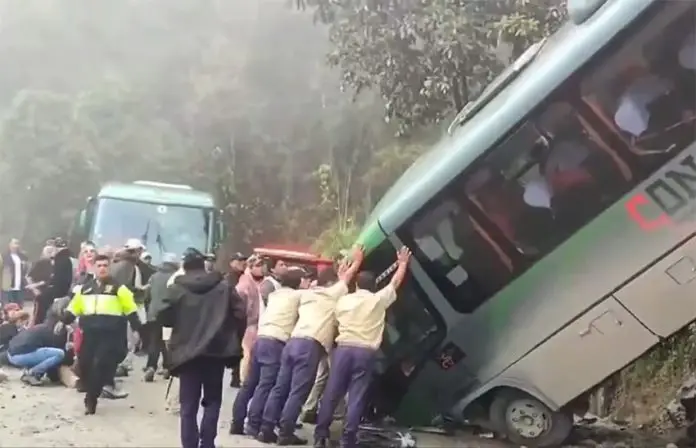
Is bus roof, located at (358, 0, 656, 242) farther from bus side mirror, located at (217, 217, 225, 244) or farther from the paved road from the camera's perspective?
the paved road

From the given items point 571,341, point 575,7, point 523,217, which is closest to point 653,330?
point 571,341

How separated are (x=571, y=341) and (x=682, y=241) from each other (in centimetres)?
61

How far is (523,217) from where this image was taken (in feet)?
13.6

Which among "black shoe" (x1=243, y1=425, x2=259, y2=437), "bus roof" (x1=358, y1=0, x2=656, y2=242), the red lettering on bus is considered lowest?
"black shoe" (x1=243, y1=425, x2=259, y2=437)

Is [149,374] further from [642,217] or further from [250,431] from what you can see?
[642,217]

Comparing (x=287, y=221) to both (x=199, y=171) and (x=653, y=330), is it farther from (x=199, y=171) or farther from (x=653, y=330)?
(x=653, y=330)

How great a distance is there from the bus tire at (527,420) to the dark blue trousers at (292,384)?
0.84m

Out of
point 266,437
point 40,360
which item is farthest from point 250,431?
point 40,360

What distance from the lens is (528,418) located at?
437cm

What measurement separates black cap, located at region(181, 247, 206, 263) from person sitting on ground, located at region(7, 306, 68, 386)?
2.10 ft

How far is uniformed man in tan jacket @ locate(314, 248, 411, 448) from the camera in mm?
4129

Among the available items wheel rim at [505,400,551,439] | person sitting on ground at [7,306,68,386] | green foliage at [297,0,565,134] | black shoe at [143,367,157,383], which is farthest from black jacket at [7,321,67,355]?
wheel rim at [505,400,551,439]

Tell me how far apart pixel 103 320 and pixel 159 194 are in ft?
1.86

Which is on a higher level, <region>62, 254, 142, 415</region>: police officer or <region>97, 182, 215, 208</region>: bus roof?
<region>97, 182, 215, 208</region>: bus roof
